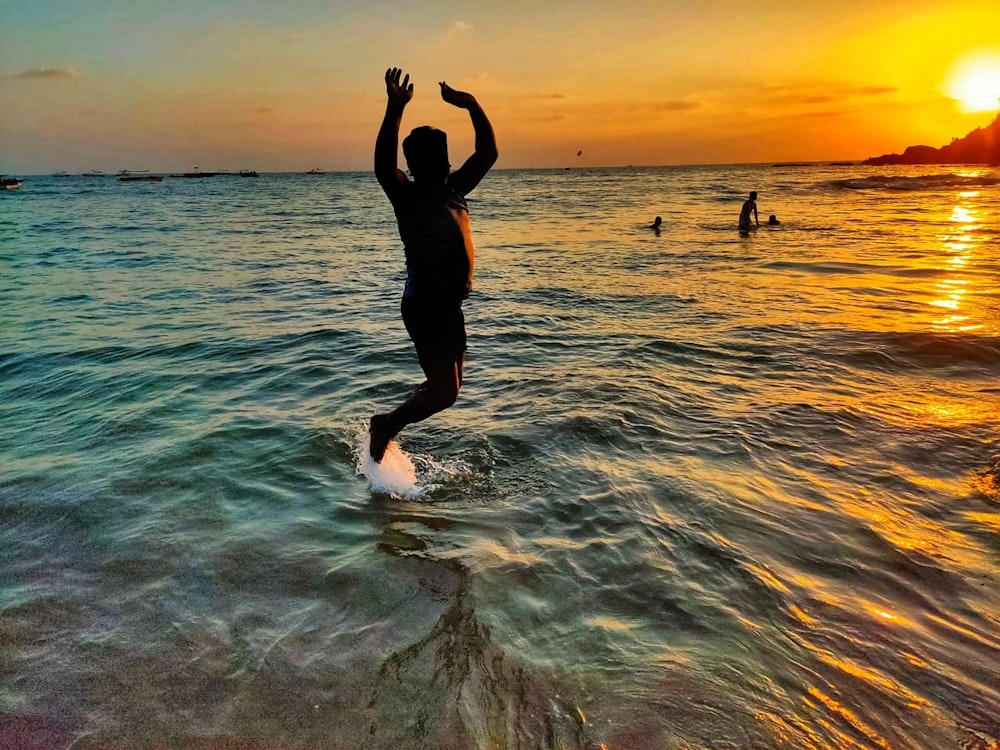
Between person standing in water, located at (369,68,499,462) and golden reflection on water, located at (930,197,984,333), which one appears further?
golden reflection on water, located at (930,197,984,333)

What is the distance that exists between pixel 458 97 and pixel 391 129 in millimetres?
762

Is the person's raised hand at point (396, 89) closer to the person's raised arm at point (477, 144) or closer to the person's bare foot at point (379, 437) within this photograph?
the person's raised arm at point (477, 144)

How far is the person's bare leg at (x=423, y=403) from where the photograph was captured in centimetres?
443

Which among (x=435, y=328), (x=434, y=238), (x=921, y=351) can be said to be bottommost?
(x=921, y=351)

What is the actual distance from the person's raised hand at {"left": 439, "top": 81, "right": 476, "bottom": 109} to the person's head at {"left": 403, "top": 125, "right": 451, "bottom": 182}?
345 millimetres

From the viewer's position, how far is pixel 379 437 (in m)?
4.80

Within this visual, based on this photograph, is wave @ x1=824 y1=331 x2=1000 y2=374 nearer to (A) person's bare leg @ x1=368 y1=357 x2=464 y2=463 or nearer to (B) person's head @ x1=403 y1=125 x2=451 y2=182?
(A) person's bare leg @ x1=368 y1=357 x2=464 y2=463

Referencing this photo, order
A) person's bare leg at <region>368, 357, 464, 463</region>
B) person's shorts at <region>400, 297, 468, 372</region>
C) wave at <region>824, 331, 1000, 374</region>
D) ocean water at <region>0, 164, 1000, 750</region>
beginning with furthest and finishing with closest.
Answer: wave at <region>824, 331, 1000, 374</region>, person's bare leg at <region>368, 357, 464, 463</region>, person's shorts at <region>400, 297, 468, 372</region>, ocean water at <region>0, 164, 1000, 750</region>

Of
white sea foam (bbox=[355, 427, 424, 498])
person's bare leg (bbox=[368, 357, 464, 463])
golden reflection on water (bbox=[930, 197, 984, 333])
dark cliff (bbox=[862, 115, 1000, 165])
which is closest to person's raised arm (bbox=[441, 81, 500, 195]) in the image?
person's bare leg (bbox=[368, 357, 464, 463])

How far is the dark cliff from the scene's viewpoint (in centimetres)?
11870

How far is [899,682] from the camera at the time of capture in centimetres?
279

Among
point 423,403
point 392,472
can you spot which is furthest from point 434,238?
point 392,472

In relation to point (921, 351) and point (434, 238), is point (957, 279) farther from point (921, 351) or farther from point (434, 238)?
point (434, 238)

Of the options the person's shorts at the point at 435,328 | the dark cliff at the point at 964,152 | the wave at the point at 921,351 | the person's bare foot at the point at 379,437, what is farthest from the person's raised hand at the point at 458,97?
the dark cliff at the point at 964,152
